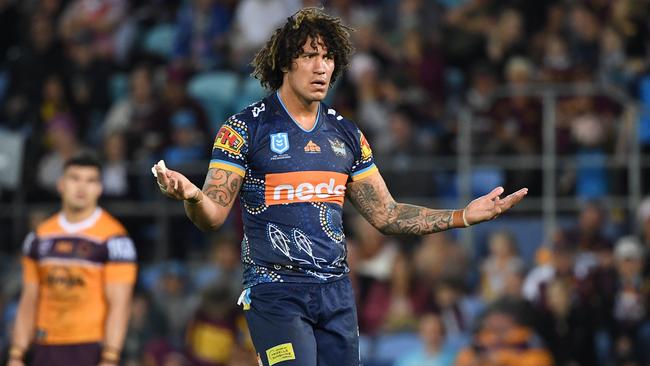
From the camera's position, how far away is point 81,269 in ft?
29.3

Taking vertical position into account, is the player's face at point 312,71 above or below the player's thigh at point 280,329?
above

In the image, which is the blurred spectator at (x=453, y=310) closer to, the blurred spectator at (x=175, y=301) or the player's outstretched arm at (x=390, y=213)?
the blurred spectator at (x=175, y=301)

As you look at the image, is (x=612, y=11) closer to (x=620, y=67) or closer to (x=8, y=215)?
(x=620, y=67)

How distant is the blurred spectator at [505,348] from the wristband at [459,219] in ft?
17.2

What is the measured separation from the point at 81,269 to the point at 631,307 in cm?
550

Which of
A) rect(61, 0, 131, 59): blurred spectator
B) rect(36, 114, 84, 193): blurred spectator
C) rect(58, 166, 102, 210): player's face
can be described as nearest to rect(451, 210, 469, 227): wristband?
rect(58, 166, 102, 210): player's face

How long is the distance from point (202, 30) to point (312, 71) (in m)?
10.6

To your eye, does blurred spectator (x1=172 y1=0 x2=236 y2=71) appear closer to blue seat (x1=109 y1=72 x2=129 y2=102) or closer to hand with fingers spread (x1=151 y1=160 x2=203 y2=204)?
blue seat (x1=109 y1=72 x2=129 y2=102)

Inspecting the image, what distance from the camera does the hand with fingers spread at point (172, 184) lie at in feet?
19.1

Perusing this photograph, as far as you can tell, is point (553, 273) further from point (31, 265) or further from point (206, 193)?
point (206, 193)

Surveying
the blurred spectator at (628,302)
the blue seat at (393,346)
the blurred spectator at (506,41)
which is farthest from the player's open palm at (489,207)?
the blurred spectator at (506,41)

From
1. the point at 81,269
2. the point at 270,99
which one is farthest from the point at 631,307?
the point at 270,99

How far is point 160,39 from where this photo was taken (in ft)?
57.8

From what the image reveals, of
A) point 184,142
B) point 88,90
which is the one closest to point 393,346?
point 184,142
